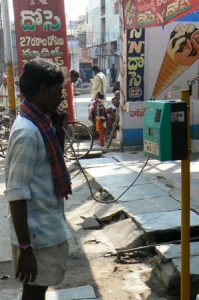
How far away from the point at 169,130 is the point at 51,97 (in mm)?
735

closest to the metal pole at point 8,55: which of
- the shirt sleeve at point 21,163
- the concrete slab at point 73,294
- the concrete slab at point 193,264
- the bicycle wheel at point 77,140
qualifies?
the bicycle wheel at point 77,140

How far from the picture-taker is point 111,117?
10.4 meters

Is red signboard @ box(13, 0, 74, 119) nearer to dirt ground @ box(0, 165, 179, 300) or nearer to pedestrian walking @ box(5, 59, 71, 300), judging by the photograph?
dirt ground @ box(0, 165, 179, 300)

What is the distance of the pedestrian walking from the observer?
2123 mm

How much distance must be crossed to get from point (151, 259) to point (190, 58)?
5.78 metres

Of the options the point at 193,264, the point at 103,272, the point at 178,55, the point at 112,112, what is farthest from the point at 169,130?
the point at 112,112

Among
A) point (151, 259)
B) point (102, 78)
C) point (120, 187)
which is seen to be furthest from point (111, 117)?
point (151, 259)

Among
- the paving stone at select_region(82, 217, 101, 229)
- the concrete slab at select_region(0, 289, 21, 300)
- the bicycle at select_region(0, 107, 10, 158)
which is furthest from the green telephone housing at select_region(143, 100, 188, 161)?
the bicycle at select_region(0, 107, 10, 158)

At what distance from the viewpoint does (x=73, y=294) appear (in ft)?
11.3

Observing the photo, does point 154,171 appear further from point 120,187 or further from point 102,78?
point 102,78

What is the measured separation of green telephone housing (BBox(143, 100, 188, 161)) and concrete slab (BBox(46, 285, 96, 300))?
1388 millimetres

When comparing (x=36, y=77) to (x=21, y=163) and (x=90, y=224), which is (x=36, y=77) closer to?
(x=21, y=163)

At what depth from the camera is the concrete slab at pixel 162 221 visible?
435cm

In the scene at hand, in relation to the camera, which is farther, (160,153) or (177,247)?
(177,247)
